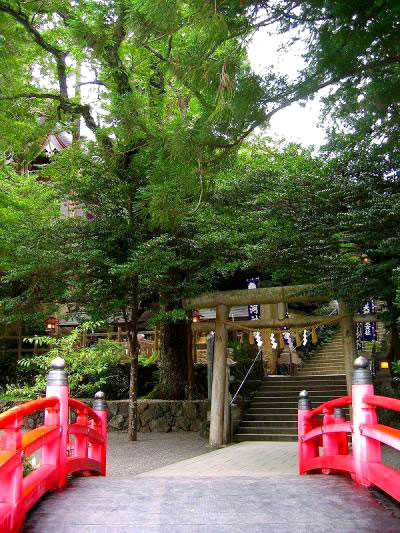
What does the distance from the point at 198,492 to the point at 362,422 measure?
61.5 inches

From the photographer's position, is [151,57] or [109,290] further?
[151,57]

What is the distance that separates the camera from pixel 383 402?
411 cm

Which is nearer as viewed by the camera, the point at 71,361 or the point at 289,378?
the point at 71,361

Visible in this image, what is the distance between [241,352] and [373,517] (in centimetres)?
1591

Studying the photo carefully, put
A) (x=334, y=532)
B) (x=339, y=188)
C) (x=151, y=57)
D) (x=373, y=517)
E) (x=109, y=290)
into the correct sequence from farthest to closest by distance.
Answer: (x=151, y=57) < (x=109, y=290) < (x=339, y=188) < (x=373, y=517) < (x=334, y=532)

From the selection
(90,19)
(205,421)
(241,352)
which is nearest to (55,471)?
(90,19)

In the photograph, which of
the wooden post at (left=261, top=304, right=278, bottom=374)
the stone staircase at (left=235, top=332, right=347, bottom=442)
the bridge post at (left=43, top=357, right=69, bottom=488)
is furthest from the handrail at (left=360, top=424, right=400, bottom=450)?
the wooden post at (left=261, top=304, right=278, bottom=374)

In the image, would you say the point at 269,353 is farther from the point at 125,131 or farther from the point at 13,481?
the point at 13,481

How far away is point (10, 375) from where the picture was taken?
18859 mm

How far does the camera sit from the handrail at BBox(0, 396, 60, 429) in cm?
350

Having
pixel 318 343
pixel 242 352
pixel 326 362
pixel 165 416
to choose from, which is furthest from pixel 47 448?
pixel 318 343

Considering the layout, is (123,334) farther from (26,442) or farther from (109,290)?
(26,442)

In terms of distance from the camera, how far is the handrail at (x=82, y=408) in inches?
226

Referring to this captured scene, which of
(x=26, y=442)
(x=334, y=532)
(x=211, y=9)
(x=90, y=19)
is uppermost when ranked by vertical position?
(x=90, y=19)
